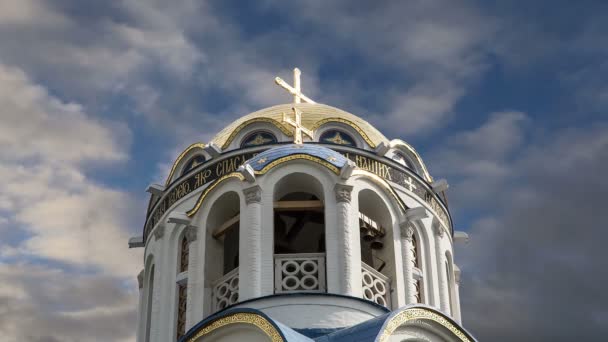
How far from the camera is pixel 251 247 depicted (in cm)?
1673

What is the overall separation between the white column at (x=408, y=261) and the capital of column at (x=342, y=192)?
117 centimetres

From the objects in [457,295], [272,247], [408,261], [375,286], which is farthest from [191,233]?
[457,295]

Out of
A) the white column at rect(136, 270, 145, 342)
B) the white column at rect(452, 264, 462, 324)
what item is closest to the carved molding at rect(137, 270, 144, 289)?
the white column at rect(136, 270, 145, 342)

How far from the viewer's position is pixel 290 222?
1948cm

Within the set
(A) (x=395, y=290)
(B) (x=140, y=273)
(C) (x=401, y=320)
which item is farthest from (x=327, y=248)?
(B) (x=140, y=273)

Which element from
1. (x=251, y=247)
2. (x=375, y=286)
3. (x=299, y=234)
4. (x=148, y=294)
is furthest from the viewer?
(x=299, y=234)

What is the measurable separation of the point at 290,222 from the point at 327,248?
278 cm

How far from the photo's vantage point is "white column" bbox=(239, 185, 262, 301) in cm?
1639

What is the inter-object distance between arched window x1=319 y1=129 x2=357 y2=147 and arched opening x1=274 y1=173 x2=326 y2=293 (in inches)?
47.3

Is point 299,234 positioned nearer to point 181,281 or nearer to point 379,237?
point 379,237

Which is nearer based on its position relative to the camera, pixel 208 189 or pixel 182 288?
pixel 208 189

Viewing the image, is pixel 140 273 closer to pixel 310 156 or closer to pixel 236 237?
pixel 236 237

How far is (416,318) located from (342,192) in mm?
2895

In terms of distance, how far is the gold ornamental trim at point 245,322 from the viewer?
563 inches
